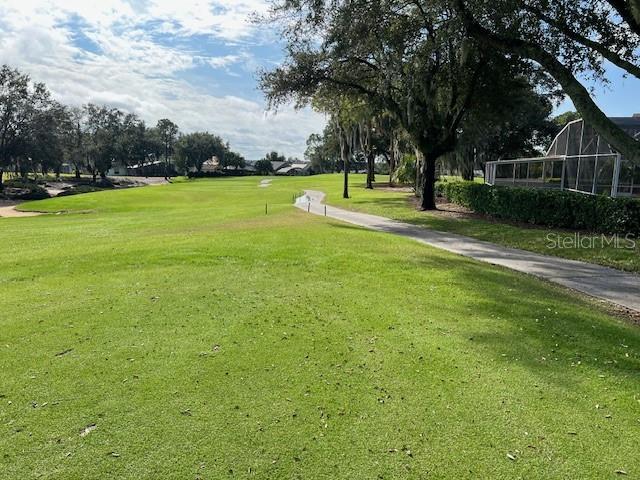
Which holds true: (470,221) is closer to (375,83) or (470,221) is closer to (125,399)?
(375,83)

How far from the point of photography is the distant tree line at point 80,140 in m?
56.0

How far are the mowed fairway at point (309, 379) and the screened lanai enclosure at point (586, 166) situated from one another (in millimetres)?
11184

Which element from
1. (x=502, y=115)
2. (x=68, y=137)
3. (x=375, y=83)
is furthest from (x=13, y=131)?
(x=502, y=115)

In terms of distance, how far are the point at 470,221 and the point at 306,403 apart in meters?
16.7

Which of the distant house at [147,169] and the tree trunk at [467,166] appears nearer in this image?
the tree trunk at [467,166]

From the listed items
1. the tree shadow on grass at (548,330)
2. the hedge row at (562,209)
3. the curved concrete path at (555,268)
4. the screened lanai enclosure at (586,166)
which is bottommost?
the curved concrete path at (555,268)

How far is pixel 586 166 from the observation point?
21.8m

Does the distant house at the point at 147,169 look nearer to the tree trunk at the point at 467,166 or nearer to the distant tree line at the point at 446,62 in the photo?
the tree trunk at the point at 467,166

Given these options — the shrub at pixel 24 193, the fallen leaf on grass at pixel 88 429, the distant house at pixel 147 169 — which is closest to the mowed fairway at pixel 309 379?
the fallen leaf on grass at pixel 88 429

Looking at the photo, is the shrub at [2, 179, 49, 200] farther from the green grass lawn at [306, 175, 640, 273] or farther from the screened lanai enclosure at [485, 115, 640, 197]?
the screened lanai enclosure at [485, 115, 640, 197]

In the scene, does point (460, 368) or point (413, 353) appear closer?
point (460, 368)

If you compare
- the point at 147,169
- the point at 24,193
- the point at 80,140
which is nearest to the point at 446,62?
the point at 24,193

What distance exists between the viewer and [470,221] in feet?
63.0

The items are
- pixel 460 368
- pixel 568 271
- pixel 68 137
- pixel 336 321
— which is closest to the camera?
pixel 460 368
